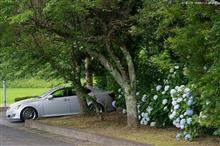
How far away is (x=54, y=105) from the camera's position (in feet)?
73.7

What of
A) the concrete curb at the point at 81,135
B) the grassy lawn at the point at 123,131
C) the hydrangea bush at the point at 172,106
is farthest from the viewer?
the hydrangea bush at the point at 172,106

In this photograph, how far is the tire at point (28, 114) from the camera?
22052 mm

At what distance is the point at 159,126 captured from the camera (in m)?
16.4

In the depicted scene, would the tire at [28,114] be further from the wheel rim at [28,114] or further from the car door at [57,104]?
the car door at [57,104]

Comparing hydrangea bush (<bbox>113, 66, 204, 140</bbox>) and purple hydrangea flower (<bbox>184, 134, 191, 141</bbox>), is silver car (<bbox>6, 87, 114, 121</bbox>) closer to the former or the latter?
hydrangea bush (<bbox>113, 66, 204, 140</bbox>)

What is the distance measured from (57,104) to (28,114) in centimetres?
124

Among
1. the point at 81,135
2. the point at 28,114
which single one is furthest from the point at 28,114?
the point at 81,135

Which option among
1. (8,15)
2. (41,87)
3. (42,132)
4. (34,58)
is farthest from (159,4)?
(41,87)

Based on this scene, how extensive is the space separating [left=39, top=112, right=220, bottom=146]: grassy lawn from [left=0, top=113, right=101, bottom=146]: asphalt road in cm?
84

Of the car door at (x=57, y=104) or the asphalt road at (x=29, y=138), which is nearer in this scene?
the asphalt road at (x=29, y=138)

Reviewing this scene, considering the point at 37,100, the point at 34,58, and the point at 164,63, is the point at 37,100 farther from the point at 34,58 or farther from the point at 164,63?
the point at 164,63

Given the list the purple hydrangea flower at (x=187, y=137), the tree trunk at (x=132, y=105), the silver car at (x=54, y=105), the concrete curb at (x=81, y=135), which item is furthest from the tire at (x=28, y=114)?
the purple hydrangea flower at (x=187, y=137)

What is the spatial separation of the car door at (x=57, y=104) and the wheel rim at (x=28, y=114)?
0.49m

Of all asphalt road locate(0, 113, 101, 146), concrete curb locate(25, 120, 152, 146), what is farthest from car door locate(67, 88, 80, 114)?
asphalt road locate(0, 113, 101, 146)
